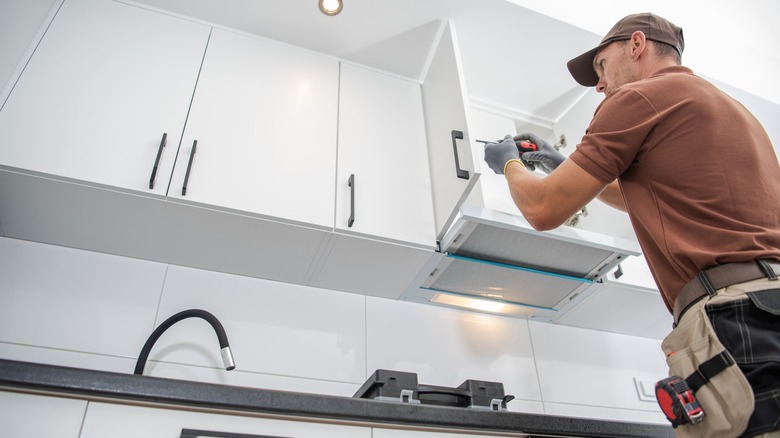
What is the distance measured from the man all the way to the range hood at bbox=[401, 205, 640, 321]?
0.38 metres

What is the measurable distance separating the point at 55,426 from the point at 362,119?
4.33ft

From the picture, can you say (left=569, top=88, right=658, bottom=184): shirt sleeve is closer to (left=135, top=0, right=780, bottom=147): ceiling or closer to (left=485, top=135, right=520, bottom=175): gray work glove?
(left=485, top=135, right=520, bottom=175): gray work glove

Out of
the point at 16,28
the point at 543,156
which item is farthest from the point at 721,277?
the point at 16,28

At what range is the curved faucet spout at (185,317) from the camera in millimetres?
1425

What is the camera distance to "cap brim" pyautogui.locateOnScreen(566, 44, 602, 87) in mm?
1598

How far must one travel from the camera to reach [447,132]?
5.89 ft

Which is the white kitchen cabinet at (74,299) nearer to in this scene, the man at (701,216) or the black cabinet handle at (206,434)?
the black cabinet handle at (206,434)

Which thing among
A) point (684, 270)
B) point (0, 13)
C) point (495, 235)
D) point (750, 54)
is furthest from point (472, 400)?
point (750, 54)

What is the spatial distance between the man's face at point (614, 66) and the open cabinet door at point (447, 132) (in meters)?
0.42

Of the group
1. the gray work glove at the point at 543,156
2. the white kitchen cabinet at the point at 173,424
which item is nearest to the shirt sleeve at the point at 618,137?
the gray work glove at the point at 543,156

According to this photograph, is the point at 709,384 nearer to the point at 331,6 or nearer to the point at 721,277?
the point at 721,277

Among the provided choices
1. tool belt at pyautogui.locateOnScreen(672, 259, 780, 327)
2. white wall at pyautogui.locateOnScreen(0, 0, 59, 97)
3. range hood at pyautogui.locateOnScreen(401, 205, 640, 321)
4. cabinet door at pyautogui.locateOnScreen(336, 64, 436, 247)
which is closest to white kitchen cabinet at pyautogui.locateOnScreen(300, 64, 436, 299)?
cabinet door at pyautogui.locateOnScreen(336, 64, 436, 247)

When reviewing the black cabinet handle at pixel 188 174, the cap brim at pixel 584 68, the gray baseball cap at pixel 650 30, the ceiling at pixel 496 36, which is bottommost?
the black cabinet handle at pixel 188 174

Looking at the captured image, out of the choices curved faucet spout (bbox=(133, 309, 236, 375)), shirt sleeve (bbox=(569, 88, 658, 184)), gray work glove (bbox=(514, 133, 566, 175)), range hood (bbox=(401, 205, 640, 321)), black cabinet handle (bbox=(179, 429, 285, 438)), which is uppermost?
gray work glove (bbox=(514, 133, 566, 175))
